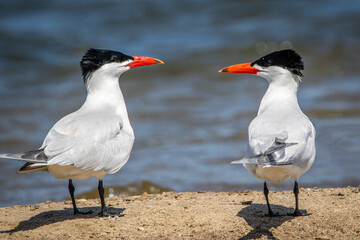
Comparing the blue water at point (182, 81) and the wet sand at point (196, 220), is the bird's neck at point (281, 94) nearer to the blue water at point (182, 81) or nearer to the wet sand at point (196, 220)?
the wet sand at point (196, 220)

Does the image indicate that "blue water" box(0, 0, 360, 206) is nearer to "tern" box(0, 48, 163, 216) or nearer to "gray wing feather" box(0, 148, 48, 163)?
"tern" box(0, 48, 163, 216)

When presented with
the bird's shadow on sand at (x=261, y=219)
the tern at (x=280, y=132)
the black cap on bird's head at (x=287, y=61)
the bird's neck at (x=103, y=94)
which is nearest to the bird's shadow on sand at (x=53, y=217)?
the bird's neck at (x=103, y=94)

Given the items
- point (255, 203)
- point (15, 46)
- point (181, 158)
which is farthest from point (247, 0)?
point (255, 203)

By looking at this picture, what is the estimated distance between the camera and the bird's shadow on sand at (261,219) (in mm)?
4430

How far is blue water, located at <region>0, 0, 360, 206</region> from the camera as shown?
7.50 meters

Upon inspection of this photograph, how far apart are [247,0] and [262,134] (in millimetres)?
12870

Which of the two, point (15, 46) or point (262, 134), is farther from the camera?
point (15, 46)

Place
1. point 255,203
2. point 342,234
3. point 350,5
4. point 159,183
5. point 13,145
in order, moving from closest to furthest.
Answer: point 342,234
point 255,203
point 159,183
point 13,145
point 350,5

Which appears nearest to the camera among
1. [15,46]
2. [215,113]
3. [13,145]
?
[13,145]

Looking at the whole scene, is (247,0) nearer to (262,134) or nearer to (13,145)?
(13,145)

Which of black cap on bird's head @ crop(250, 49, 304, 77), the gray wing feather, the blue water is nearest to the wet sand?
the gray wing feather

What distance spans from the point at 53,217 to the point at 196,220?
1.32 meters

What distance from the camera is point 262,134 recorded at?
4496mm

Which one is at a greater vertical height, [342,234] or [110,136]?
[110,136]
